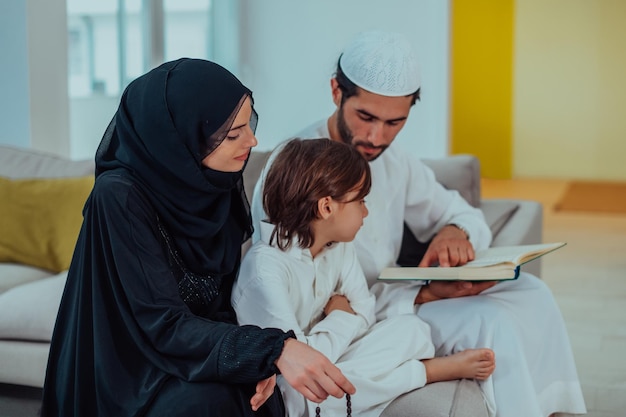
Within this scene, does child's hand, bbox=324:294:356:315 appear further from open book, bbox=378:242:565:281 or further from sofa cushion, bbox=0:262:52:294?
sofa cushion, bbox=0:262:52:294

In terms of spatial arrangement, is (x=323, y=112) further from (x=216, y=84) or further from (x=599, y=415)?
(x=216, y=84)

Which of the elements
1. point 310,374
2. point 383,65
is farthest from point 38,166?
point 310,374

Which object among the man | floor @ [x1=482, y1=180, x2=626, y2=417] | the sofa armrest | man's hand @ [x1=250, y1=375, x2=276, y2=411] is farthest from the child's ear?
floor @ [x1=482, y1=180, x2=626, y2=417]

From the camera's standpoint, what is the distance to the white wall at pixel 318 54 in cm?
604

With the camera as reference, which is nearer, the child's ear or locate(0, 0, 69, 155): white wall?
the child's ear

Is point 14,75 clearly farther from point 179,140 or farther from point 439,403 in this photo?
point 439,403

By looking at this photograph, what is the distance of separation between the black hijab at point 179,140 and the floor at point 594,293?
5.71 feet

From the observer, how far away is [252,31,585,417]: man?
7.53 feet

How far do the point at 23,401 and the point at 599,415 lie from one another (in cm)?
176

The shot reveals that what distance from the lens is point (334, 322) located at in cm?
215

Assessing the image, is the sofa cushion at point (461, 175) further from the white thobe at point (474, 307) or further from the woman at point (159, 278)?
the woman at point (159, 278)

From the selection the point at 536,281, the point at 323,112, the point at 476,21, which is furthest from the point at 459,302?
the point at 476,21

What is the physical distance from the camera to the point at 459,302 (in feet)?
7.85

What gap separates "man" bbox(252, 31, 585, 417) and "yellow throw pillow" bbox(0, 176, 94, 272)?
0.95m
